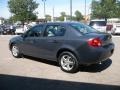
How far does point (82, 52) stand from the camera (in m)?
7.77

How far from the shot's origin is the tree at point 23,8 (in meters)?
43.1

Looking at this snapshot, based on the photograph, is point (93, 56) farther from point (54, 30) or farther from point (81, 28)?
point (54, 30)

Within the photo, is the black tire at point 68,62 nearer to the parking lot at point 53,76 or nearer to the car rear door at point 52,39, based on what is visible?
the parking lot at point 53,76

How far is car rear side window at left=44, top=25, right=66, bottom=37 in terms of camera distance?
8531 millimetres

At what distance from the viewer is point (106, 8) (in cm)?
4731

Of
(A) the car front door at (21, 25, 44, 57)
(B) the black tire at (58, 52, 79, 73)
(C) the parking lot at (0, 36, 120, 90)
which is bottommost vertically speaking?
(C) the parking lot at (0, 36, 120, 90)

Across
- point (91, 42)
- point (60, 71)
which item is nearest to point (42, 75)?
→ point (60, 71)

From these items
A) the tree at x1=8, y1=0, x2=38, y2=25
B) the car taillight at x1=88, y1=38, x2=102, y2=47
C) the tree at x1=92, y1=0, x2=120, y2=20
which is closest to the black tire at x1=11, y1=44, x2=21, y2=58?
the car taillight at x1=88, y1=38, x2=102, y2=47

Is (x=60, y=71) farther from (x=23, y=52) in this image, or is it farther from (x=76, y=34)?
(x=23, y=52)

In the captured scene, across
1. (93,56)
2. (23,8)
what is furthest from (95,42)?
(23,8)

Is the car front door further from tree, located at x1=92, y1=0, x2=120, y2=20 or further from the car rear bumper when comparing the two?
tree, located at x1=92, y1=0, x2=120, y2=20

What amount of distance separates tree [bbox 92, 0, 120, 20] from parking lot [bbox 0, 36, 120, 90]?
3789 centimetres

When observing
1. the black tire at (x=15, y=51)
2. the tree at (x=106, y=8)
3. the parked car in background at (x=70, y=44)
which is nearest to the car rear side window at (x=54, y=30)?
the parked car in background at (x=70, y=44)

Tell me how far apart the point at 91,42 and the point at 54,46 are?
59.2 inches
